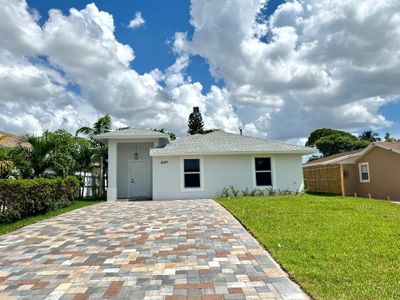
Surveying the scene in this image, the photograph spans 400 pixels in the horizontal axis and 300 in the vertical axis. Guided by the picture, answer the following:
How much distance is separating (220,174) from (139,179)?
529 centimetres

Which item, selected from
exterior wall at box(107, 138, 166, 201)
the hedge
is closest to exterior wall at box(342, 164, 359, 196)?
exterior wall at box(107, 138, 166, 201)

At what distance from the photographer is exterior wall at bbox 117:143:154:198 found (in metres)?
18.5

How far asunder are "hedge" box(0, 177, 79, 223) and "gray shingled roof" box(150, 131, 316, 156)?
5.36 meters

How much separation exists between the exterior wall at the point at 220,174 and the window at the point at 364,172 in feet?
24.2

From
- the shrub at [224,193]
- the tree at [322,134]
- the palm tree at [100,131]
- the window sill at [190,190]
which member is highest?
the tree at [322,134]

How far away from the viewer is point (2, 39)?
40.3ft

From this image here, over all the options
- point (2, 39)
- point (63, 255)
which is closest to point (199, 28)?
point (2, 39)

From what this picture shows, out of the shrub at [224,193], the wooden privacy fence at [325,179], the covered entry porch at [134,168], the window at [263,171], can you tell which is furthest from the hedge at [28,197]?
the wooden privacy fence at [325,179]

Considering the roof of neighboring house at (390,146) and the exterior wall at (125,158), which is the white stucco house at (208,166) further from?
the roof of neighboring house at (390,146)

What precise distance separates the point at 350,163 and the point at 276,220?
17.1 m

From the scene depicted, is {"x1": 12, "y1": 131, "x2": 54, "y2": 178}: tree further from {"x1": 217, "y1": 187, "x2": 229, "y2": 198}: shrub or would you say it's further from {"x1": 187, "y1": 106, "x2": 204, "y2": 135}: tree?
{"x1": 187, "y1": 106, "x2": 204, "y2": 135}: tree

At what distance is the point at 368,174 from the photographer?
21.4 m

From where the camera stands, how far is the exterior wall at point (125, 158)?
18.5 meters

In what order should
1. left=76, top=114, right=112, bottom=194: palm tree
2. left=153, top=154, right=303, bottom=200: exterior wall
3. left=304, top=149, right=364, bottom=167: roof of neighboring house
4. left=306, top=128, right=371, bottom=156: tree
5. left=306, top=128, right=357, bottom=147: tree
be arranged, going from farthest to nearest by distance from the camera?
left=306, top=128, right=357, bottom=147: tree
left=306, top=128, right=371, bottom=156: tree
left=304, top=149, right=364, bottom=167: roof of neighboring house
left=76, top=114, right=112, bottom=194: palm tree
left=153, top=154, right=303, bottom=200: exterior wall
